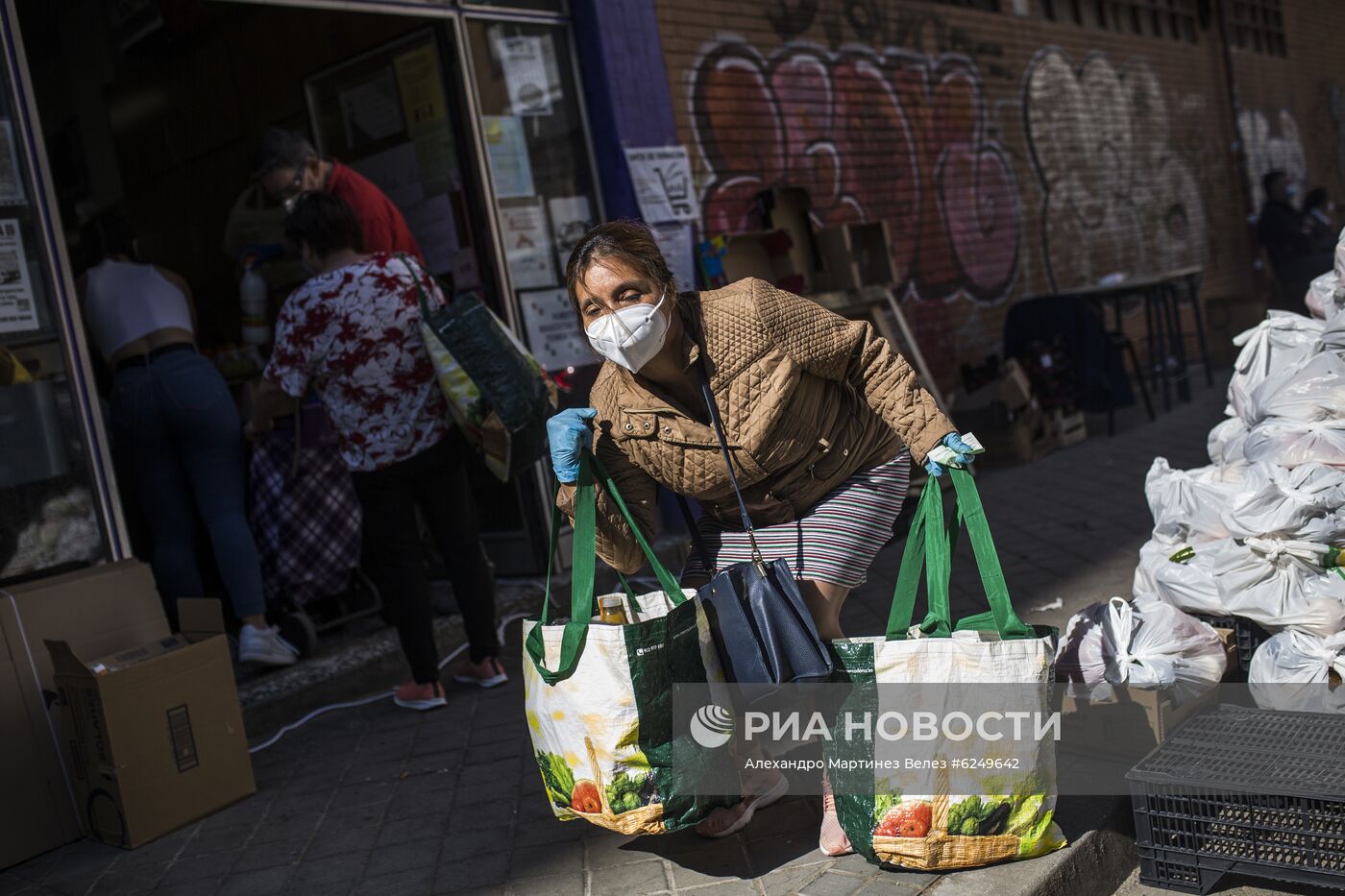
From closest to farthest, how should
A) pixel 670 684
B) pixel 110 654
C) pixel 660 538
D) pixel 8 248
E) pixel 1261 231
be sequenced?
1. pixel 670 684
2. pixel 110 654
3. pixel 8 248
4. pixel 660 538
5. pixel 1261 231

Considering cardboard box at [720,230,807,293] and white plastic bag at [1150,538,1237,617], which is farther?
cardboard box at [720,230,807,293]

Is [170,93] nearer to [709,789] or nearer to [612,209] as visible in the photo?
[612,209]

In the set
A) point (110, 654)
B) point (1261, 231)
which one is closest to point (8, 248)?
point (110, 654)

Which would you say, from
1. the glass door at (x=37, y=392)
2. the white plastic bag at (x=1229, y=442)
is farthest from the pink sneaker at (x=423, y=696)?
the white plastic bag at (x=1229, y=442)

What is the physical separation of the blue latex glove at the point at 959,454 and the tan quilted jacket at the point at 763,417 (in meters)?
0.04

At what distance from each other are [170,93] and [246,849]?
5650mm

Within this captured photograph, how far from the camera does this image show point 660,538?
22.0ft

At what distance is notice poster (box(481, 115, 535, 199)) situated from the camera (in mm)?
6316

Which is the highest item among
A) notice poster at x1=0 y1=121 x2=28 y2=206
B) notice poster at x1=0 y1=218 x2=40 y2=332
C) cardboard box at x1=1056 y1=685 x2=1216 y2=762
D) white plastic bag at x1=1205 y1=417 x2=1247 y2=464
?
notice poster at x1=0 y1=121 x2=28 y2=206

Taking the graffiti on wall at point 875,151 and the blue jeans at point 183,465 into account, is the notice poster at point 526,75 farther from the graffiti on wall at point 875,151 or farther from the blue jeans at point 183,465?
the blue jeans at point 183,465

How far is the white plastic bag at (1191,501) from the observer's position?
12.2ft

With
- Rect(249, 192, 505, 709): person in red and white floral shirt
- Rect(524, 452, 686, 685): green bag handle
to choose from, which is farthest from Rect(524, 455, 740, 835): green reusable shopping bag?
Rect(249, 192, 505, 709): person in red and white floral shirt

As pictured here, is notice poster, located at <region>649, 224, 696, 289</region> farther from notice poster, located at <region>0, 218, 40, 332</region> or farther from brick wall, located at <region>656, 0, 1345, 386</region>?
notice poster, located at <region>0, 218, 40, 332</region>

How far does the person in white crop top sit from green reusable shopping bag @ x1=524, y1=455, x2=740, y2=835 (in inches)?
103
